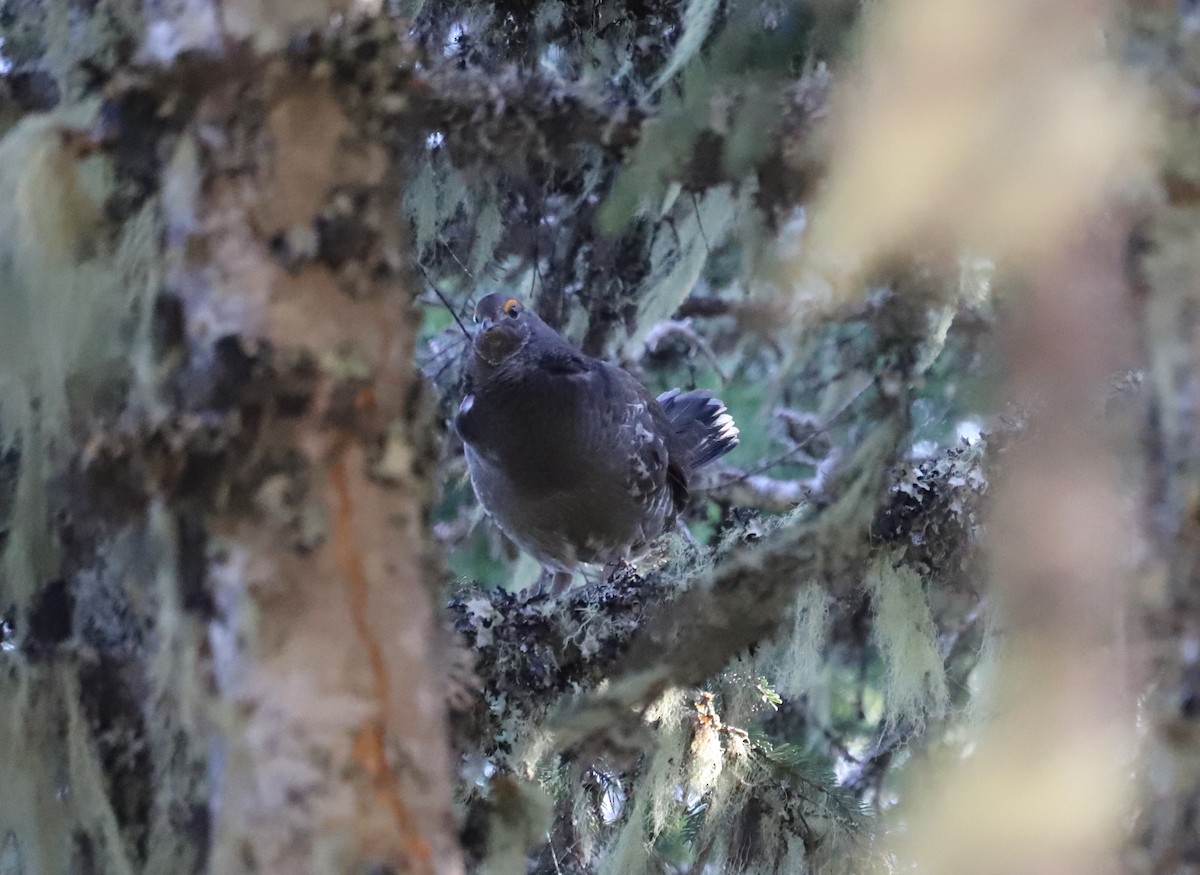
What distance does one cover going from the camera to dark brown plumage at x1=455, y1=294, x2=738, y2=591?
373 centimetres

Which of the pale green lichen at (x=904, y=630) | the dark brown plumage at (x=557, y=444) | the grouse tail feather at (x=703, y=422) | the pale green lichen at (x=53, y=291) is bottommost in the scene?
the grouse tail feather at (x=703, y=422)

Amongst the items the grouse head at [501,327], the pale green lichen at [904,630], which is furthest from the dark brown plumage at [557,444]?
the pale green lichen at [904,630]

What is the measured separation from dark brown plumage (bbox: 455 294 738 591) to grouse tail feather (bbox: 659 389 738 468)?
0.37m

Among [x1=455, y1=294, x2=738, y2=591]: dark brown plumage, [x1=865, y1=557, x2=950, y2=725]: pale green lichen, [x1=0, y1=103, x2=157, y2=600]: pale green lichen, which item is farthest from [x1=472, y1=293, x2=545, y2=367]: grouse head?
[x1=0, y1=103, x2=157, y2=600]: pale green lichen

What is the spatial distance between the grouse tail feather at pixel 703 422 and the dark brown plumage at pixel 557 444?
1.20 ft

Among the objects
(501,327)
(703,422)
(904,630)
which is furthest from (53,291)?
(703,422)

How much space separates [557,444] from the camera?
12.8 feet

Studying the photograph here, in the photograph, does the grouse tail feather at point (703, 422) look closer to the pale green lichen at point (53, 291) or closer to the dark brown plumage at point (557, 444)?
the dark brown plumage at point (557, 444)

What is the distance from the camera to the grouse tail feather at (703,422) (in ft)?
15.4

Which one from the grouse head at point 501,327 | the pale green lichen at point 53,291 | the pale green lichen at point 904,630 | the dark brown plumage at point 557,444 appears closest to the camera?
the pale green lichen at point 53,291

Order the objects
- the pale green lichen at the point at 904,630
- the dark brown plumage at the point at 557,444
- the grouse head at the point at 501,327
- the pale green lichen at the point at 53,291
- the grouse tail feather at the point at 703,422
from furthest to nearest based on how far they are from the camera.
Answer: the grouse tail feather at the point at 703,422 → the dark brown plumage at the point at 557,444 → the grouse head at the point at 501,327 → the pale green lichen at the point at 904,630 → the pale green lichen at the point at 53,291

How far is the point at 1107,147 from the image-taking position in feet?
4.29

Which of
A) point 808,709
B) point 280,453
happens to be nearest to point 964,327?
point 280,453

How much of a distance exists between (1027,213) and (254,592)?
94 centimetres
